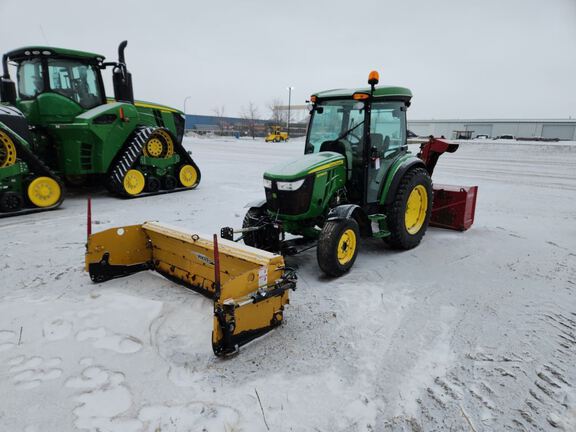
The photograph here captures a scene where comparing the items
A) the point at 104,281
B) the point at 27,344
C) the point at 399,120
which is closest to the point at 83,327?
the point at 27,344

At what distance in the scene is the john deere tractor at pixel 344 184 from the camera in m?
4.29

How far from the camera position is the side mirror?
7.76m

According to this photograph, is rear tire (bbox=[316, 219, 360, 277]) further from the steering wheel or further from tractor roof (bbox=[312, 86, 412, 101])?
tractor roof (bbox=[312, 86, 412, 101])

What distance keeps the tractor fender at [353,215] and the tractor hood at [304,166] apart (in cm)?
50

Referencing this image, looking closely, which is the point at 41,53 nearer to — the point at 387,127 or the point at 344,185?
the point at 344,185

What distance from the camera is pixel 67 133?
7.76 m

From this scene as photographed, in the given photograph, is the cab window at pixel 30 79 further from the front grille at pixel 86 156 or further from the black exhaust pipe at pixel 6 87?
the front grille at pixel 86 156

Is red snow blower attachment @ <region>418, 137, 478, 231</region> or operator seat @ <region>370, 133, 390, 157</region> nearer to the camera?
operator seat @ <region>370, 133, 390, 157</region>

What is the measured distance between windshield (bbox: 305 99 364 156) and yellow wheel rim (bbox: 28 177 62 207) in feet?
16.4

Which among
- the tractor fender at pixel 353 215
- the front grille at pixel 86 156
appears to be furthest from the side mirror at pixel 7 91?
the tractor fender at pixel 353 215

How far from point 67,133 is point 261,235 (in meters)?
5.42

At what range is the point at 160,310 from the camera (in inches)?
136

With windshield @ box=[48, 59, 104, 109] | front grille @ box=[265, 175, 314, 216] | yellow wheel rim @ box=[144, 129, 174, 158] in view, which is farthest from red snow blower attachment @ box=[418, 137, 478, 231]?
windshield @ box=[48, 59, 104, 109]

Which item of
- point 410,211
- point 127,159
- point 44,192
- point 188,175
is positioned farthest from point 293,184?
point 188,175
